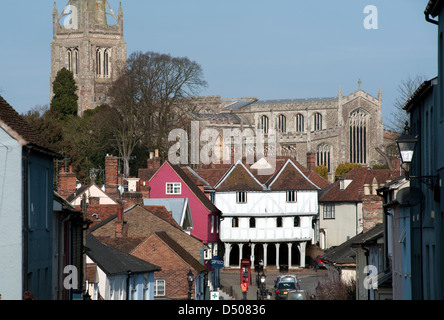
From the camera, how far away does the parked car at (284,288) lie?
4909cm

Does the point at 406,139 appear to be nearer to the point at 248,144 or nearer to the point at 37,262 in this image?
the point at 37,262

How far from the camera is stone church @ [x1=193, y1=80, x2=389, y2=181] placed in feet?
449

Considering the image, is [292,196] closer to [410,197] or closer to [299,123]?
[410,197]


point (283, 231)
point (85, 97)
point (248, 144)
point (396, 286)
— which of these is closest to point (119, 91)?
point (283, 231)

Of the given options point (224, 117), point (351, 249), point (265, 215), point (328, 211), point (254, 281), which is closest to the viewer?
point (351, 249)

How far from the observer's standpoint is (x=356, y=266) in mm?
36188

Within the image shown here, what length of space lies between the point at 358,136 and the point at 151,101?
5778 centimetres

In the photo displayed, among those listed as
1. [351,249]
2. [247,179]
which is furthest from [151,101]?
[351,249]

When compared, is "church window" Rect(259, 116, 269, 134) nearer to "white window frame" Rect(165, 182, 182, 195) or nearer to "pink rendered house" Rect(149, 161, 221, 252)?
"pink rendered house" Rect(149, 161, 221, 252)

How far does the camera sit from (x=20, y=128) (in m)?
23.3

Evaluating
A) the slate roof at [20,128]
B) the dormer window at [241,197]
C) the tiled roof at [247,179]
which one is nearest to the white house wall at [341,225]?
the tiled roof at [247,179]

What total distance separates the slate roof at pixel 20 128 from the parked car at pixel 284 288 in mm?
25532

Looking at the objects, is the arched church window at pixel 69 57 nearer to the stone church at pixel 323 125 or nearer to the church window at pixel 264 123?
the stone church at pixel 323 125
